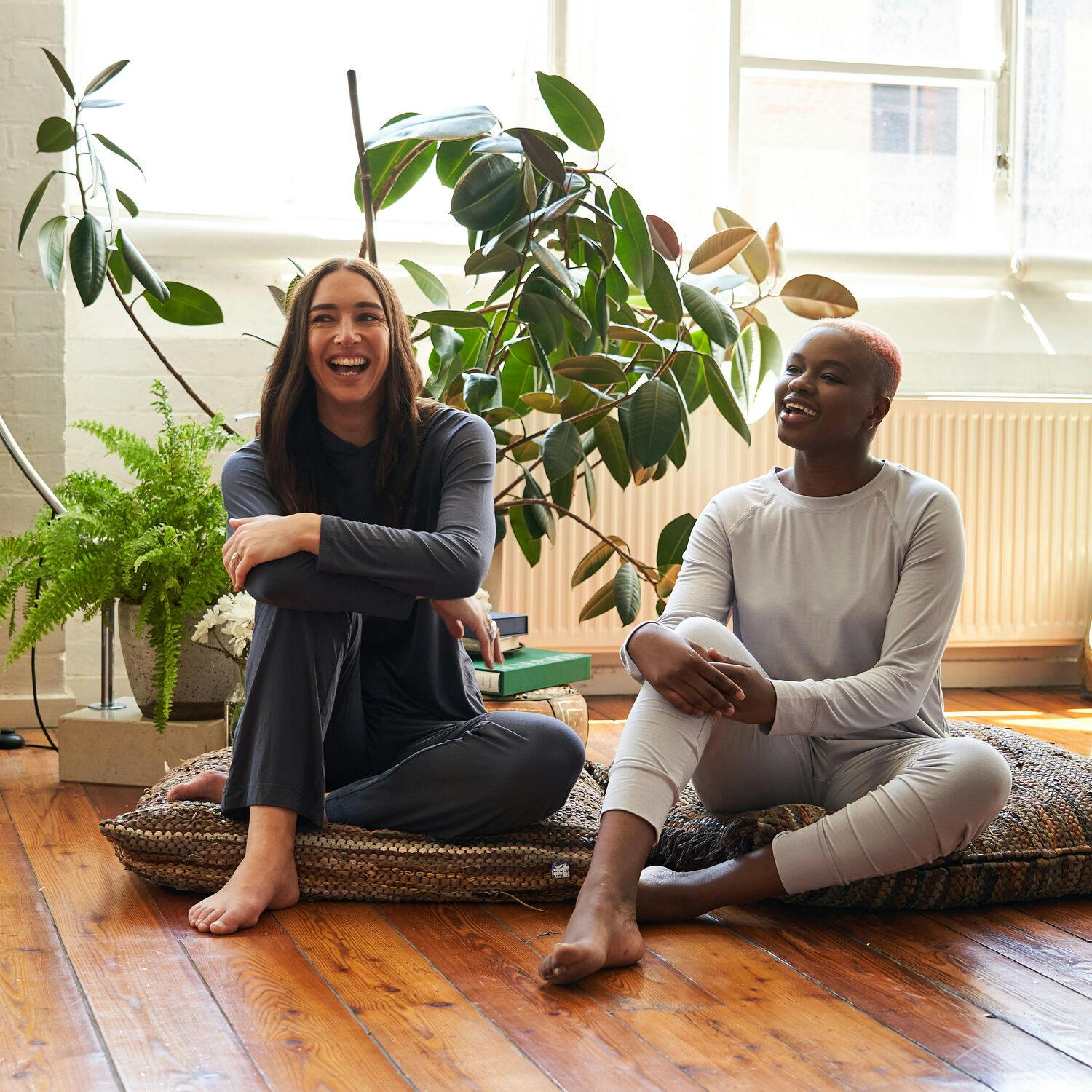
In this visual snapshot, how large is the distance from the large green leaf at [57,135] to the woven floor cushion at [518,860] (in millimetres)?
1369

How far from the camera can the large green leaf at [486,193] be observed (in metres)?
2.49

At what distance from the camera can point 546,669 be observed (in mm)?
2766

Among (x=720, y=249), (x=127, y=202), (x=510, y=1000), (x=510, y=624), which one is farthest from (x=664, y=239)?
(x=510, y=1000)

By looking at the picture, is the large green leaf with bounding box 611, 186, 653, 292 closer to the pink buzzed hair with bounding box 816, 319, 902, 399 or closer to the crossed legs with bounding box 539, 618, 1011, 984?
the pink buzzed hair with bounding box 816, 319, 902, 399

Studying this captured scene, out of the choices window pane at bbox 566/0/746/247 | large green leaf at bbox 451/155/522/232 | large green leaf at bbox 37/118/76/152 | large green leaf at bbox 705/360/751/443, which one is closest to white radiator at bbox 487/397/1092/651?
window pane at bbox 566/0/746/247

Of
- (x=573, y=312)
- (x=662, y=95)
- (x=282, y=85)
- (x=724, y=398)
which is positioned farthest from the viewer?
(x=662, y=95)

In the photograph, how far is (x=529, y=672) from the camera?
2719mm

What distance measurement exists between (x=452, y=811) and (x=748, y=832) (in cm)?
43

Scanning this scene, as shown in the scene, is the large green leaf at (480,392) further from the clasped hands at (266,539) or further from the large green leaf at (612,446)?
the clasped hands at (266,539)

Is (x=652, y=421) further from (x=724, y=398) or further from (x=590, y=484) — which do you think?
(x=590, y=484)

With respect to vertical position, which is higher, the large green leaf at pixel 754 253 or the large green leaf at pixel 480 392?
the large green leaf at pixel 754 253

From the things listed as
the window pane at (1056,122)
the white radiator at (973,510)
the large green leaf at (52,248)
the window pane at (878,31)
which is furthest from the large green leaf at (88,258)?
the window pane at (1056,122)

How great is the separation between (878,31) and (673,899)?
2956 mm

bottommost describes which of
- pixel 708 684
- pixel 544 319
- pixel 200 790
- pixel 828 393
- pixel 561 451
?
pixel 200 790
